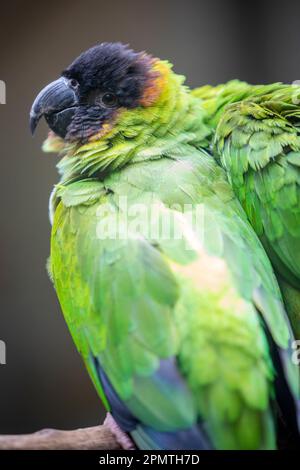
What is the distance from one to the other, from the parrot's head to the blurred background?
54 cm

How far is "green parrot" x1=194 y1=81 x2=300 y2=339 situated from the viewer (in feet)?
3.86

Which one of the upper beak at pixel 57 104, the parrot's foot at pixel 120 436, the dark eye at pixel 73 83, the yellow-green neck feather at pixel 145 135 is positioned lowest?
the parrot's foot at pixel 120 436

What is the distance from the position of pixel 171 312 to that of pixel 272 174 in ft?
1.28

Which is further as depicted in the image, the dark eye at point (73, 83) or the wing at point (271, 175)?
the dark eye at point (73, 83)

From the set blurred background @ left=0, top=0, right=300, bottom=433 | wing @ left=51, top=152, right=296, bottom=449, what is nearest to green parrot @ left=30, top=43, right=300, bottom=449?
wing @ left=51, top=152, right=296, bottom=449

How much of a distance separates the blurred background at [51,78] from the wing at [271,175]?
0.71 metres

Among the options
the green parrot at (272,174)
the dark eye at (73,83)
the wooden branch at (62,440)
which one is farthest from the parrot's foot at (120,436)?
the dark eye at (73,83)

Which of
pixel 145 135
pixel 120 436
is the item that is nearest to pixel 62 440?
pixel 120 436

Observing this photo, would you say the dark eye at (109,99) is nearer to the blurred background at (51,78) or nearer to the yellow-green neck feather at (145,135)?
the yellow-green neck feather at (145,135)

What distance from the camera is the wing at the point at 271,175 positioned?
117 centimetres

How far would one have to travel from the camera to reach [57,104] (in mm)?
1322

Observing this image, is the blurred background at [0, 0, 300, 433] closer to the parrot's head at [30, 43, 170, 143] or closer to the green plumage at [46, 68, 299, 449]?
the parrot's head at [30, 43, 170, 143]
